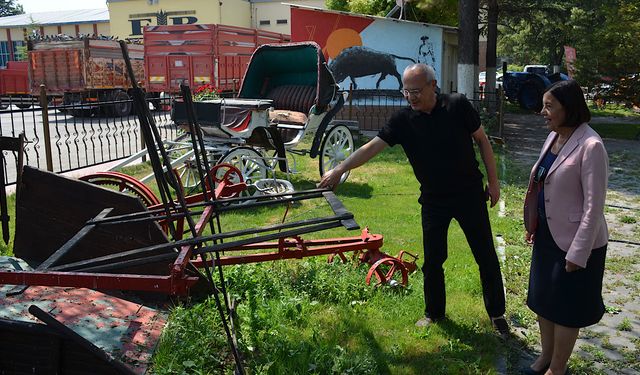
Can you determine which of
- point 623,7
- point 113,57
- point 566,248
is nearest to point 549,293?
point 566,248

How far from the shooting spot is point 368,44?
1798 cm

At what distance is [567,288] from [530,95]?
24345 millimetres

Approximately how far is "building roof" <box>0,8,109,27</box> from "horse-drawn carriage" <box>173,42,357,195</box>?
39.8 m

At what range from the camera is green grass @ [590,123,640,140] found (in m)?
17.4

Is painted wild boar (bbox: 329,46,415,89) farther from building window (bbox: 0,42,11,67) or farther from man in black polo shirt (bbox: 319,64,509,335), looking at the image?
building window (bbox: 0,42,11,67)

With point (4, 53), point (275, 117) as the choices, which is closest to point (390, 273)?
point (275, 117)

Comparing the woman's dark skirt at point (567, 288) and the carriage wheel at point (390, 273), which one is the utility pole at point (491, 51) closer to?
the carriage wheel at point (390, 273)

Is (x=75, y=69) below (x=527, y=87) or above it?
above

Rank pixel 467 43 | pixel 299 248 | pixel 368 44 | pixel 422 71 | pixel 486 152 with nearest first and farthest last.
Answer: pixel 422 71, pixel 486 152, pixel 299 248, pixel 467 43, pixel 368 44

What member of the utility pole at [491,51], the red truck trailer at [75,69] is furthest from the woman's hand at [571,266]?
the red truck trailer at [75,69]

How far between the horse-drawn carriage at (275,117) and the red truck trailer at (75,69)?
13.2 m

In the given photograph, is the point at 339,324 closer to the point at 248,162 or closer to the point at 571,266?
the point at 571,266

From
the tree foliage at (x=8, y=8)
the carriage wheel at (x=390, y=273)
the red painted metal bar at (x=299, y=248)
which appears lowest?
the carriage wheel at (x=390, y=273)

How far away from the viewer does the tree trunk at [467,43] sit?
15659 mm
